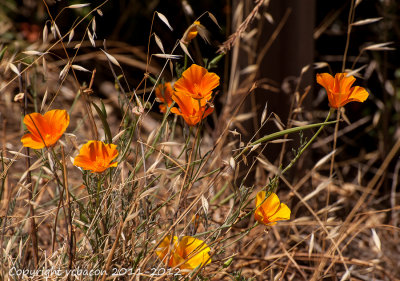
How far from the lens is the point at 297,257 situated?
4.34 ft

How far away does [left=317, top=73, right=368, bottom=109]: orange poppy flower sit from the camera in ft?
2.76

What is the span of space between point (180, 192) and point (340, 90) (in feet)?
1.06

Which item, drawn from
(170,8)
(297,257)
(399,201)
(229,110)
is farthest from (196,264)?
(170,8)

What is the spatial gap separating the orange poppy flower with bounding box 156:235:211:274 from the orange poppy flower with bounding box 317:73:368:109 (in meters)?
0.32

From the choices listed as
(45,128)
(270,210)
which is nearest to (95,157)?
(45,128)

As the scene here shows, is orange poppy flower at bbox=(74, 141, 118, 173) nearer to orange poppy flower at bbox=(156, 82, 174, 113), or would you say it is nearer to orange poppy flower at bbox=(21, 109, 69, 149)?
orange poppy flower at bbox=(21, 109, 69, 149)

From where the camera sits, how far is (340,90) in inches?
33.9

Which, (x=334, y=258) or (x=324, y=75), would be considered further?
(x=334, y=258)

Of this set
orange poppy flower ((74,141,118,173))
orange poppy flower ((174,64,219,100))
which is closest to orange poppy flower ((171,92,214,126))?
orange poppy flower ((174,64,219,100))

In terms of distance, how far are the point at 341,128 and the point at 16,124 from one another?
1343mm

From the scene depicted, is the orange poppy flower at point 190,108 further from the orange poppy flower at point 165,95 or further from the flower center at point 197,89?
the orange poppy flower at point 165,95

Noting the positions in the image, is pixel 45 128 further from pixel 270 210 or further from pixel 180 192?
pixel 270 210

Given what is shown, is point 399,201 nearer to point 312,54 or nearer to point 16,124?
point 312,54

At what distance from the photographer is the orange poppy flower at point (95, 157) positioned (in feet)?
2.47
